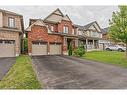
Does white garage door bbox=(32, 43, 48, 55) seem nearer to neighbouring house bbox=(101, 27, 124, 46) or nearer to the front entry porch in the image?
neighbouring house bbox=(101, 27, 124, 46)

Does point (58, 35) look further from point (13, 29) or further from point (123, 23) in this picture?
point (123, 23)

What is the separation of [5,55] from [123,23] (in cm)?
1688

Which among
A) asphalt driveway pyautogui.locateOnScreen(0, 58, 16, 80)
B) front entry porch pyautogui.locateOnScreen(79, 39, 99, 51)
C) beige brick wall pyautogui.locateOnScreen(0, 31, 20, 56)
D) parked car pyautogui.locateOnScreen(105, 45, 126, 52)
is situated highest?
beige brick wall pyautogui.locateOnScreen(0, 31, 20, 56)

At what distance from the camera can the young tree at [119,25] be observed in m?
24.0

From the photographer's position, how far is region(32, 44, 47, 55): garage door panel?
32.2m

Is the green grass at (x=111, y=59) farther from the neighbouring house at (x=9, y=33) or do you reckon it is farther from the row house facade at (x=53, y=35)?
the neighbouring house at (x=9, y=33)

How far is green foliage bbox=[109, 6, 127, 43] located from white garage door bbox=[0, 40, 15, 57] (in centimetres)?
1445

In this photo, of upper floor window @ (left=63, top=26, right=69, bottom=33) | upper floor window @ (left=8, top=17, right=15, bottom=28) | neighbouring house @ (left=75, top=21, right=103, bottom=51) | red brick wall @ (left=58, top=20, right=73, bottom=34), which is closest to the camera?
upper floor window @ (left=8, top=17, right=15, bottom=28)

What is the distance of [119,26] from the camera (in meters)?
24.3

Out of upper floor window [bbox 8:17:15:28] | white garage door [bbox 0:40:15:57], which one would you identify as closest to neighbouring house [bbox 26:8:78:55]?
upper floor window [bbox 8:17:15:28]

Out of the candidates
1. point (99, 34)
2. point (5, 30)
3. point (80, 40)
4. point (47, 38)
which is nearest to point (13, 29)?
point (5, 30)

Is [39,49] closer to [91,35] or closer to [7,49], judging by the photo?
Answer: [7,49]

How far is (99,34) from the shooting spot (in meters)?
51.7

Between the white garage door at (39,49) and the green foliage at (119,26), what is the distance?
1273 centimetres
